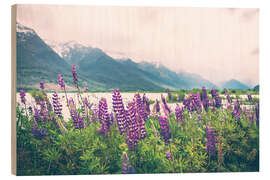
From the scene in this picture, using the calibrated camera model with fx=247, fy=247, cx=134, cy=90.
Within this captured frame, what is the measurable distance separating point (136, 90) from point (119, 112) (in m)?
0.51

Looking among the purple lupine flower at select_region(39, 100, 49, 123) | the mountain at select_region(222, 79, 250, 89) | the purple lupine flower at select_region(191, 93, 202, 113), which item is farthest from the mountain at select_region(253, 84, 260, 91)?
the purple lupine flower at select_region(39, 100, 49, 123)

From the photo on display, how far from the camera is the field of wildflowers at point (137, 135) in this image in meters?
4.11

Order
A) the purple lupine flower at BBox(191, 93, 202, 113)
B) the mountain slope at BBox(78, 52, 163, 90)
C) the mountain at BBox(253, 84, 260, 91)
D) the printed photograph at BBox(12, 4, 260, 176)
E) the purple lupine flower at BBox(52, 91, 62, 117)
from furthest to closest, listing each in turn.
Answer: the mountain at BBox(253, 84, 260, 91) → the purple lupine flower at BBox(191, 93, 202, 113) → the mountain slope at BBox(78, 52, 163, 90) → the purple lupine flower at BBox(52, 91, 62, 117) → the printed photograph at BBox(12, 4, 260, 176)

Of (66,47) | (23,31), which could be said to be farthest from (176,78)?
(23,31)

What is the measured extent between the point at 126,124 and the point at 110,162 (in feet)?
2.26

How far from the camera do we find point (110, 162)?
4117mm

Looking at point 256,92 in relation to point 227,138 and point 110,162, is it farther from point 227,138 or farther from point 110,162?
point 110,162

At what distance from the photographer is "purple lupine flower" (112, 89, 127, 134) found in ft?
13.6

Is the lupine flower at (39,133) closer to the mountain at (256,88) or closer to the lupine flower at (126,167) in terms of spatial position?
the lupine flower at (126,167)

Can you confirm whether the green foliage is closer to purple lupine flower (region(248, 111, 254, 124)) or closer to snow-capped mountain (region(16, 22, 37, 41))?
purple lupine flower (region(248, 111, 254, 124))

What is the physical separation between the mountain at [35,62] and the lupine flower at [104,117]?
364 millimetres

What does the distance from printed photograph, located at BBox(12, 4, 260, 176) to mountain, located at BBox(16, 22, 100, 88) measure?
0.6 inches

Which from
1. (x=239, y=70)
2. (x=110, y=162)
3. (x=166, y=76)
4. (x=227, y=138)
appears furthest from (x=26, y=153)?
(x=239, y=70)

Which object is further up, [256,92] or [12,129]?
[256,92]
